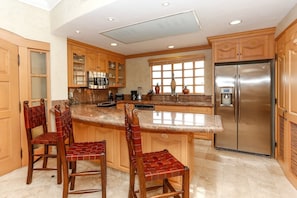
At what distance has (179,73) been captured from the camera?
194 inches

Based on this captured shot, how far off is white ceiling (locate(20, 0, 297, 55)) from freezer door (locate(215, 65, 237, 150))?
77cm

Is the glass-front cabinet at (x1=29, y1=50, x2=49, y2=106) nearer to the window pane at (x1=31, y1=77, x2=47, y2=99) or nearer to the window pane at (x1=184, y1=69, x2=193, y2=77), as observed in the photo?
the window pane at (x1=31, y1=77, x2=47, y2=99)

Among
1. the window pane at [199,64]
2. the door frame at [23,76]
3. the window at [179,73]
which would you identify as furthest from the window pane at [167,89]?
the door frame at [23,76]

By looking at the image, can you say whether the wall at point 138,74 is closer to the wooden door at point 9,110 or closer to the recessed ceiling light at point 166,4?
the recessed ceiling light at point 166,4

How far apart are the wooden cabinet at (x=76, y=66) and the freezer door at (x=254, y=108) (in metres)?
3.38

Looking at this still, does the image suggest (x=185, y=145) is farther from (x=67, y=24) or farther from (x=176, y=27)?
(x=67, y=24)

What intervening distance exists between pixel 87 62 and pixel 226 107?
329cm

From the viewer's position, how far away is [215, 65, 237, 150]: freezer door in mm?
3379

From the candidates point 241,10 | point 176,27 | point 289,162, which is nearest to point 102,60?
point 176,27

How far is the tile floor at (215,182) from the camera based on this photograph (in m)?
2.01

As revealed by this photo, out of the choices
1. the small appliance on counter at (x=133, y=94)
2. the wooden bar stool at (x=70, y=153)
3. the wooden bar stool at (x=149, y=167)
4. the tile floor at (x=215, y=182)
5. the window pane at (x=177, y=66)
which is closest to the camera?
the wooden bar stool at (x=149, y=167)

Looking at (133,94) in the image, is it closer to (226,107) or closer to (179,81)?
(179,81)

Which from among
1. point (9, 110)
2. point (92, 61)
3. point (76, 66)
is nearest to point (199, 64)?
point (92, 61)

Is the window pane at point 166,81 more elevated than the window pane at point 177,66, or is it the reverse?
the window pane at point 177,66
